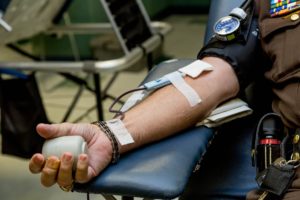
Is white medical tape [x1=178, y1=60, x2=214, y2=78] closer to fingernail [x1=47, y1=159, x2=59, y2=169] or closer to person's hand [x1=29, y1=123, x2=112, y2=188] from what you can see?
person's hand [x1=29, y1=123, x2=112, y2=188]

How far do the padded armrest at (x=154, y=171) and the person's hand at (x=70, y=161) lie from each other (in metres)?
0.02

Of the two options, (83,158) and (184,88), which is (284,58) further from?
(83,158)

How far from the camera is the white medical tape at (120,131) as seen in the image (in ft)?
3.16

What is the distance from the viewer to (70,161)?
33.0 inches

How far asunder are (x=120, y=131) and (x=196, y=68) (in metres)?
0.27

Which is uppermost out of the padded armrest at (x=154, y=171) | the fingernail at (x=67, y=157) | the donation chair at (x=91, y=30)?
the fingernail at (x=67, y=157)

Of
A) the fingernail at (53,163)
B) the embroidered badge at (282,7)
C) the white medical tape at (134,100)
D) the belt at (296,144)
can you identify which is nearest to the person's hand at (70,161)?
the fingernail at (53,163)

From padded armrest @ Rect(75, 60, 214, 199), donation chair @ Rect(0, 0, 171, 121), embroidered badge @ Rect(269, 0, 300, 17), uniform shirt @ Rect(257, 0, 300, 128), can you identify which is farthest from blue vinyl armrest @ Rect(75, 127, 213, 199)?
donation chair @ Rect(0, 0, 171, 121)

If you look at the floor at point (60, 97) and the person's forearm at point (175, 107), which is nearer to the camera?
the person's forearm at point (175, 107)

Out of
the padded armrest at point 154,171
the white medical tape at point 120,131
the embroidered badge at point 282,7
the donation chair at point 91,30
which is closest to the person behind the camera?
the padded armrest at point 154,171

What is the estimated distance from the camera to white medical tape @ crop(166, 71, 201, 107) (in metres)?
1.08

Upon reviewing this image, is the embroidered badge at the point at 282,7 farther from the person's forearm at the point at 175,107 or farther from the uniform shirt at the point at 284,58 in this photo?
the person's forearm at the point at 175,107

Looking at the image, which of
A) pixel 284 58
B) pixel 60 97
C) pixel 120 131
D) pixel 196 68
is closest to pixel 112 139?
pixel 120 131

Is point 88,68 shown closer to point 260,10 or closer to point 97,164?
point 260,10
